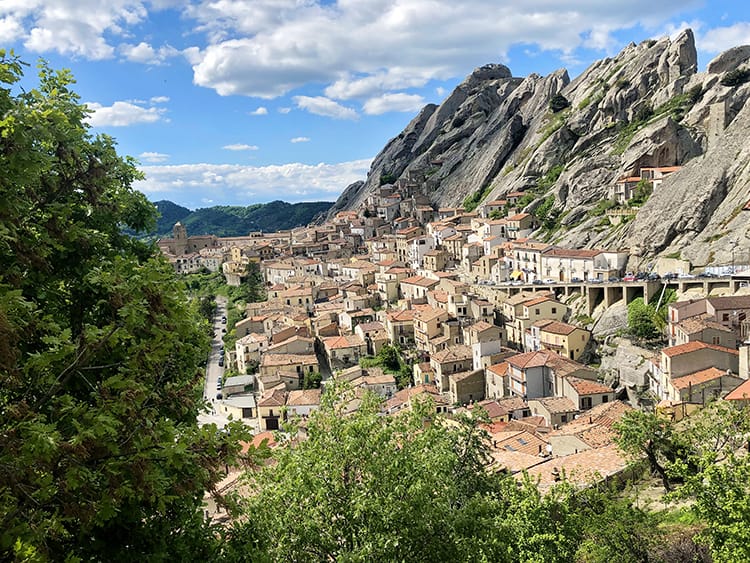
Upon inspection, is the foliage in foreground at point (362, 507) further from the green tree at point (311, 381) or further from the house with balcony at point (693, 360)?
the green tree at point (311, 381)

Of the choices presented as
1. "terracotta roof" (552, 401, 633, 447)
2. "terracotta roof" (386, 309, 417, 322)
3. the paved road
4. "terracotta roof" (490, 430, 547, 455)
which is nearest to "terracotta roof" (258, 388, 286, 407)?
the paved road

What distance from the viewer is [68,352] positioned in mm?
5000

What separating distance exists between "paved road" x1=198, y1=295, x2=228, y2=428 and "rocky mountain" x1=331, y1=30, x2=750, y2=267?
39.0m

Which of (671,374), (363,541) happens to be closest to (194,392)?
(363,541)

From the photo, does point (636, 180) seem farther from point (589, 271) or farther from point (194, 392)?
point (194, 392)

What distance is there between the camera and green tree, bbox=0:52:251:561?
4.67 m

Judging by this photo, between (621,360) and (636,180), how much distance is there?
32.1 m

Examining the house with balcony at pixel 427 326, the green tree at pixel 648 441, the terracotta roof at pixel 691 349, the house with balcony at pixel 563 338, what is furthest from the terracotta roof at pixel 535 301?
the green tree at pixel 648 441

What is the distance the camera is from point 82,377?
5.27 metres

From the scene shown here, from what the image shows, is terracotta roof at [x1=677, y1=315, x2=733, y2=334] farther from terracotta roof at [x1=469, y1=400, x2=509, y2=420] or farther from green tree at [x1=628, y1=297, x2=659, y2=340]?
terracotta roof at [x1=469, y1=400, x2=509, y2=420]

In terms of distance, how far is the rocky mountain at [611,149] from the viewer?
51.5 m

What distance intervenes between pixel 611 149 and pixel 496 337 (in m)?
43.4

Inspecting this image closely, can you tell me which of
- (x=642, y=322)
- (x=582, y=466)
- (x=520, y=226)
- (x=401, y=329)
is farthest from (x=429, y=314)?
(x=582, y=466)

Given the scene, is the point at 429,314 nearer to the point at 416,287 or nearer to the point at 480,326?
the point at 480,326
